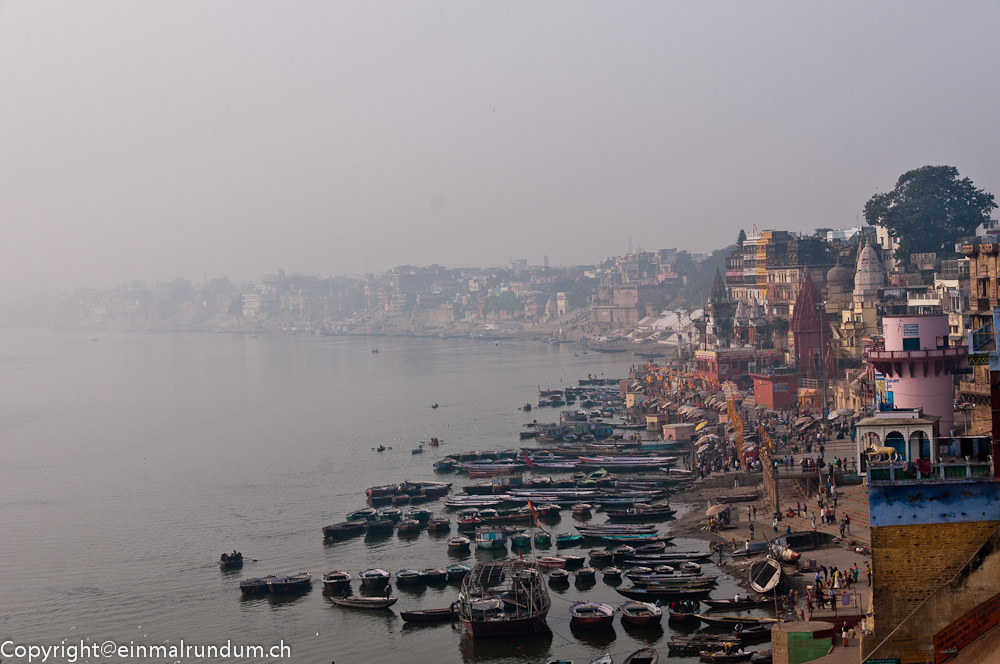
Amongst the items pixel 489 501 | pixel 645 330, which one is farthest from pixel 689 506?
pixel 645 330

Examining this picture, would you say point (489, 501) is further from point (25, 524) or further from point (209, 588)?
point (25, 524)

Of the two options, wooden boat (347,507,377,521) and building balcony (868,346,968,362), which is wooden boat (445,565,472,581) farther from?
building balcony (868,346,968,362)

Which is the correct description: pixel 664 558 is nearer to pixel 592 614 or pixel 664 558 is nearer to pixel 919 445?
pixel 592 614

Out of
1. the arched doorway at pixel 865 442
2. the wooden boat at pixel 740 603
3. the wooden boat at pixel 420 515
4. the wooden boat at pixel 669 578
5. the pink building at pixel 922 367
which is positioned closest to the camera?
the arched doorway at pixel 865 442

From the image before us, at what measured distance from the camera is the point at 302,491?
42.2 metres

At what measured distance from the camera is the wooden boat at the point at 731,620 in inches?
841

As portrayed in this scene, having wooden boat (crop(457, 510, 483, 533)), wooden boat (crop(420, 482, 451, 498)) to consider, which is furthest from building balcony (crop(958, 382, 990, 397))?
wooden boat (crop(420, 482, 451, 498))

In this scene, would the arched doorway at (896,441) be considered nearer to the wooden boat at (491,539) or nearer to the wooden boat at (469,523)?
the wooden boat at (491,539)

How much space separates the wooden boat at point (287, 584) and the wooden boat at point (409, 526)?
5800 millimetres

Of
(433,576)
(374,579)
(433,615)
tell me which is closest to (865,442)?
(433,615)

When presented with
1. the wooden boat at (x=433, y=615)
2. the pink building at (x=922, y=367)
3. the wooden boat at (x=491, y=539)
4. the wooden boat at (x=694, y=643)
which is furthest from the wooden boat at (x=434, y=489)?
the pink building at (x=922, y=367)

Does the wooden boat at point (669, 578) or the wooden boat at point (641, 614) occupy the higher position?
the wooden boat at point (669, 578)

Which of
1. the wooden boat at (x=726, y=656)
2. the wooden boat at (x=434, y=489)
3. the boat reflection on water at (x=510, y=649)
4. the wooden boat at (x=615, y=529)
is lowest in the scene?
the boat reflection on water at (x=510, y=649)

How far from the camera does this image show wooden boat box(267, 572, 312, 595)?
26953 millimetres
